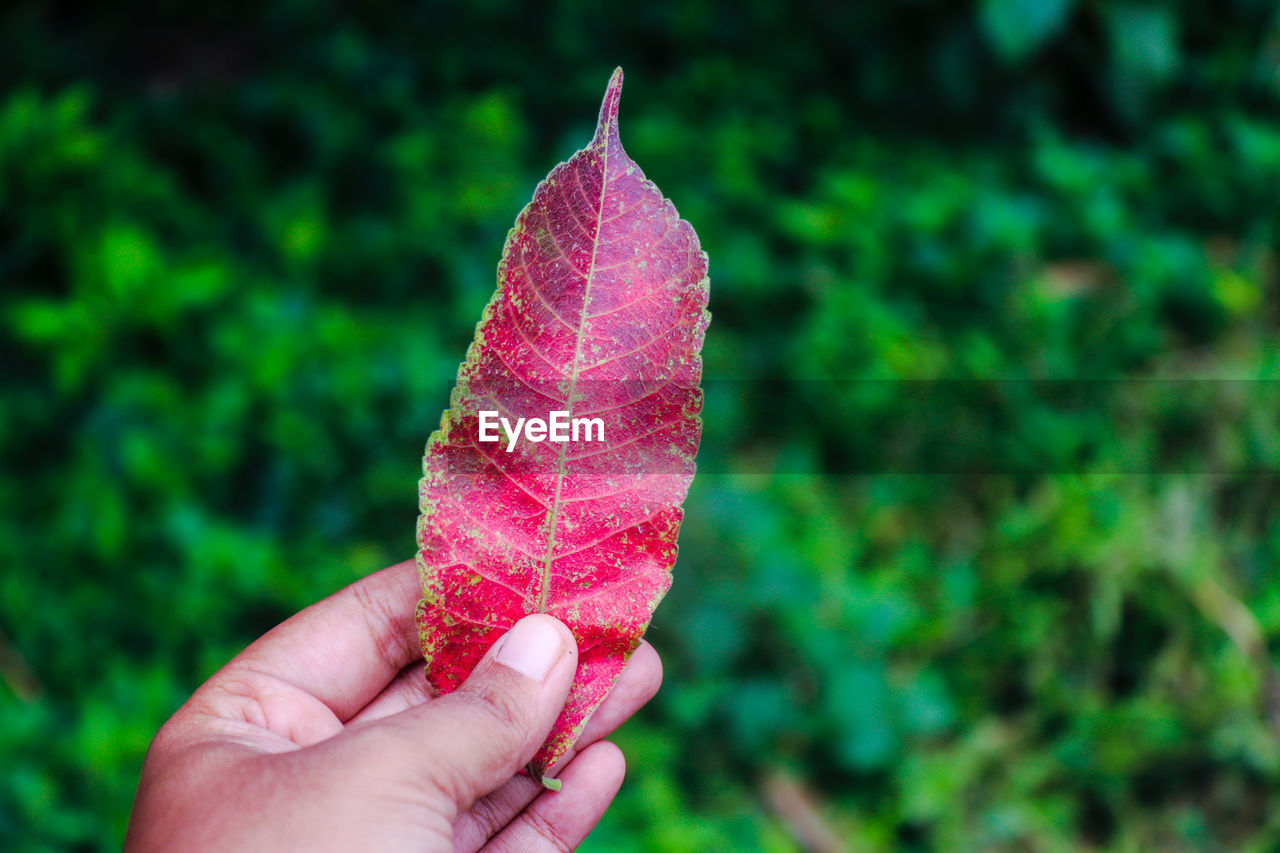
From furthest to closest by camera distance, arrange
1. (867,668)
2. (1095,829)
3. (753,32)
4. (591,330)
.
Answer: (753,32)
(1095,829)
(867,668)
(591,330)

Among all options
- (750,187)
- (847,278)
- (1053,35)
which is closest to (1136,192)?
(1053,35)

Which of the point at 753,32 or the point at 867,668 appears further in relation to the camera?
the point at 753,32

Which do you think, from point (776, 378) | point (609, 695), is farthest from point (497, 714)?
point (776, 378)

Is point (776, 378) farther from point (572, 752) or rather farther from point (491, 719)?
point (491, 719)

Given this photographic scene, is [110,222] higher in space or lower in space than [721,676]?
higher

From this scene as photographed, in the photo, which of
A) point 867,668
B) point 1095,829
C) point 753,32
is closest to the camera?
point 867,668

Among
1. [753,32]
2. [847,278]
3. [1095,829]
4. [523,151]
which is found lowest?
[1095,829]

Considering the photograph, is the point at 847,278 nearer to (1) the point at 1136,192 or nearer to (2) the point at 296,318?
(1) the point at 1136,192
